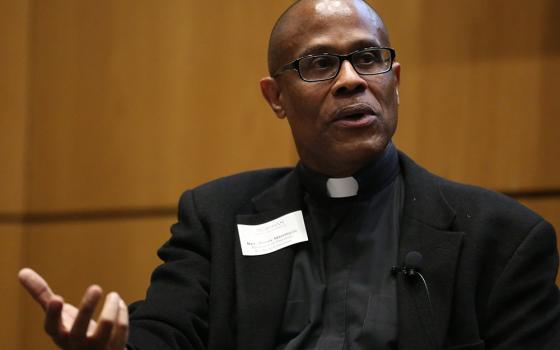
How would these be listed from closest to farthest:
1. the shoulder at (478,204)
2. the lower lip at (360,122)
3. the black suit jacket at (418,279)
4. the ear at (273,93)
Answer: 1. the black suit jacket at (418,279)
2. the shoulder at (478,204)
3. the lower lip at (360,122)
4. the ear at (273,93)

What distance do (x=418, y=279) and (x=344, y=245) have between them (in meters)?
0.25

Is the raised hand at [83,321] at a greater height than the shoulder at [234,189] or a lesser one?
lesser

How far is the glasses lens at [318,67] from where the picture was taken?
2.04 m

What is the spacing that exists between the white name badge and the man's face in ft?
0.59

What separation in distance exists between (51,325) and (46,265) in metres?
1.84

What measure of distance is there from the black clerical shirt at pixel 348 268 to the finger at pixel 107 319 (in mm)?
540

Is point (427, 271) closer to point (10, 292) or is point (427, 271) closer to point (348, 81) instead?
point (348, 81)

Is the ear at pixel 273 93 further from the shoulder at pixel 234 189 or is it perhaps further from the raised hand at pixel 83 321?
the raised hand at pixel 83 321

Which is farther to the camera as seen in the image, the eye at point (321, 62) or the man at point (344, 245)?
the eye at point (321, 62)

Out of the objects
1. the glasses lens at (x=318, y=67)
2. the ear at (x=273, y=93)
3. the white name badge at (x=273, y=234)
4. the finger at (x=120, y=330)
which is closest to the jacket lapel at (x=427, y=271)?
the white name badge at (x=273, y=234)

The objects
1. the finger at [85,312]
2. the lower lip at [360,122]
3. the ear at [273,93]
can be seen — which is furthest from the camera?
the ear at [273,93]

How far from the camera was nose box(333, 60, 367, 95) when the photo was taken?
1974 mm

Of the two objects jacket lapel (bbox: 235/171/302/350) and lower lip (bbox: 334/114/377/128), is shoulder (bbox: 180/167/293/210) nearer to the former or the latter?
jacket lapel (bbox: 235/171/302/350)

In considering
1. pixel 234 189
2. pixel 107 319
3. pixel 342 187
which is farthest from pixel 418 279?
pixel 107 319
